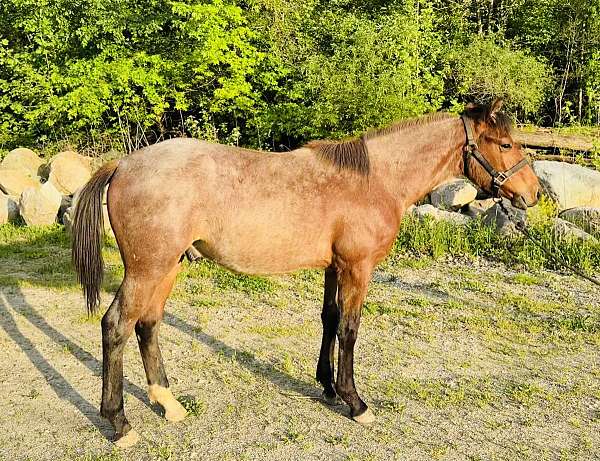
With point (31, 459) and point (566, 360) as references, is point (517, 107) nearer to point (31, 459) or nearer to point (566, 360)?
point (566, 360)

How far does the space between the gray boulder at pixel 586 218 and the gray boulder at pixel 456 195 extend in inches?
60.5

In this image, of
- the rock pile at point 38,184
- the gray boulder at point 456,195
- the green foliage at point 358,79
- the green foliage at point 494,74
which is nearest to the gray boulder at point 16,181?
the rock pile at point 38,184

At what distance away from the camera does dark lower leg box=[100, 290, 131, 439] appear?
345 centimetres

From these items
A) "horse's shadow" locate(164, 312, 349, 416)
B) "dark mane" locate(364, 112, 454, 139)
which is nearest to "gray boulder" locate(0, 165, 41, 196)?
"horse's shadow" locate(164, 312, 349, 416)

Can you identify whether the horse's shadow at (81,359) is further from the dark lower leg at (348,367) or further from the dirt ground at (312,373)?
the dark lower leg at (348,367)

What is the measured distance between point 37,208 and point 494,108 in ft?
28.1

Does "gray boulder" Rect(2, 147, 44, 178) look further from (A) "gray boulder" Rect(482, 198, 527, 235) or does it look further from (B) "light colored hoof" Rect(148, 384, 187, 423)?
(B) "light colored hoof" Rect(148, 384, 187, 423)

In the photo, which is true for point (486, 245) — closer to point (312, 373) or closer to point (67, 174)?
point (312, 373)

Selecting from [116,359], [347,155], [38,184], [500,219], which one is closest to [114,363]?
[116,359]

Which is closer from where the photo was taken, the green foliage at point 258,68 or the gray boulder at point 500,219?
the gray boulder at point 500,219

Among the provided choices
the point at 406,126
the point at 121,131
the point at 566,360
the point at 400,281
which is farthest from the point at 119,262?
the point at 121,131

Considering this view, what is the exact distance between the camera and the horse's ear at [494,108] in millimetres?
3738

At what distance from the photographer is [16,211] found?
10438mm

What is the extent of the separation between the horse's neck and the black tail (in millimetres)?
1790
